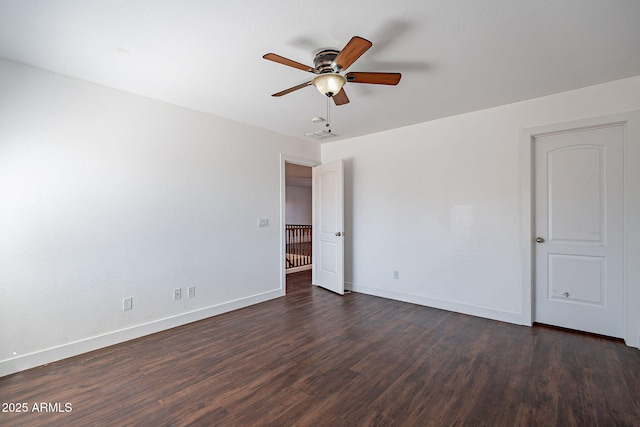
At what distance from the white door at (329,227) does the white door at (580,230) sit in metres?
2.53

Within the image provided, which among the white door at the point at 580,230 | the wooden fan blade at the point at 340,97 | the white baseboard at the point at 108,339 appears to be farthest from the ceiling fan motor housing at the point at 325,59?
the white baseboard at the point at 108,339

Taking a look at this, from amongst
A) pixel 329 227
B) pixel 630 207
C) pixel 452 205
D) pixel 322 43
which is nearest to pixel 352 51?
pixel 322 43

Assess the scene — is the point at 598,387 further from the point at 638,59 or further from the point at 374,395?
the point at 638,59

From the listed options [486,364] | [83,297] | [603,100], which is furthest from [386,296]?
[83,297]

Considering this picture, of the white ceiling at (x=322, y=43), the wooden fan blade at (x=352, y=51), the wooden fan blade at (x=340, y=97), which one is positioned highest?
the white ceiling at (x=322, y=43)

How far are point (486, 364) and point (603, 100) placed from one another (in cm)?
283

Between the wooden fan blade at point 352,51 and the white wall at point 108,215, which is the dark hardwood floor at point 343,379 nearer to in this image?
the white wall at point 108,215

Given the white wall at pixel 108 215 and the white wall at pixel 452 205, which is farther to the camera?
the white wall at pixel 452 205

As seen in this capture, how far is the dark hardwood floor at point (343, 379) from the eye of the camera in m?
1.84

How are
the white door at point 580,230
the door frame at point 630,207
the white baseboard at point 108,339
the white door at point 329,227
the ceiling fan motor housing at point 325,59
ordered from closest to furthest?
the ceiling fan motor housing at point 325,59 < the white baseboard at point 108,339 < the door frame at point 630,207 < the white door at point 580,230 < the white door at point 329,227

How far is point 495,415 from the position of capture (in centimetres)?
183

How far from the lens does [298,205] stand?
12562mm

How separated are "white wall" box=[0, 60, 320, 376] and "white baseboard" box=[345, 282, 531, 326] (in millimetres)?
1863

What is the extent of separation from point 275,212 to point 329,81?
8.65 feet
